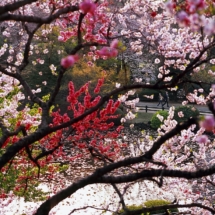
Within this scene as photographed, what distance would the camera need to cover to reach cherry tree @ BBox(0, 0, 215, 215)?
8.43 feet

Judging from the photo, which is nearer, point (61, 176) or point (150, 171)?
point (150, 171)

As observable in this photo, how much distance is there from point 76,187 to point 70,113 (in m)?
16.1

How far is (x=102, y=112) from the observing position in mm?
6203

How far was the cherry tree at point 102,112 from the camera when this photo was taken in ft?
8.43

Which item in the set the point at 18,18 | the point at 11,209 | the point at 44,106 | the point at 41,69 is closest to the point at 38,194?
the point at 11,209

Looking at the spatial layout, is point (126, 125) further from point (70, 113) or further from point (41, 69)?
point (41, 69)

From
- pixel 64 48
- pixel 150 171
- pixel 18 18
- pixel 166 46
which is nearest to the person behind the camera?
pixel 18 18

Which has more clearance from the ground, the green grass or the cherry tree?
the green grass

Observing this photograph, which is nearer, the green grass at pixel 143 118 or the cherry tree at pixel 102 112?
the cherry tree at pixel 102 112

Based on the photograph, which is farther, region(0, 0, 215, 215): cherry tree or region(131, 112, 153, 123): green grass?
region(131, 112, 153, 123): green grass

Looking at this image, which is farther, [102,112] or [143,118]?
[143,118]

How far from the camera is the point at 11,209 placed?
968 centimetres

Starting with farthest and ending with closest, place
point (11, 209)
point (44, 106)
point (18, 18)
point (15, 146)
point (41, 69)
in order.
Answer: point (41, 69)
point (11, 209)
point (44, 106)
point (15, 146)
point (18, 18)

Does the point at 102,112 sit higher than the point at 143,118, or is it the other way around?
the point at 143,118
